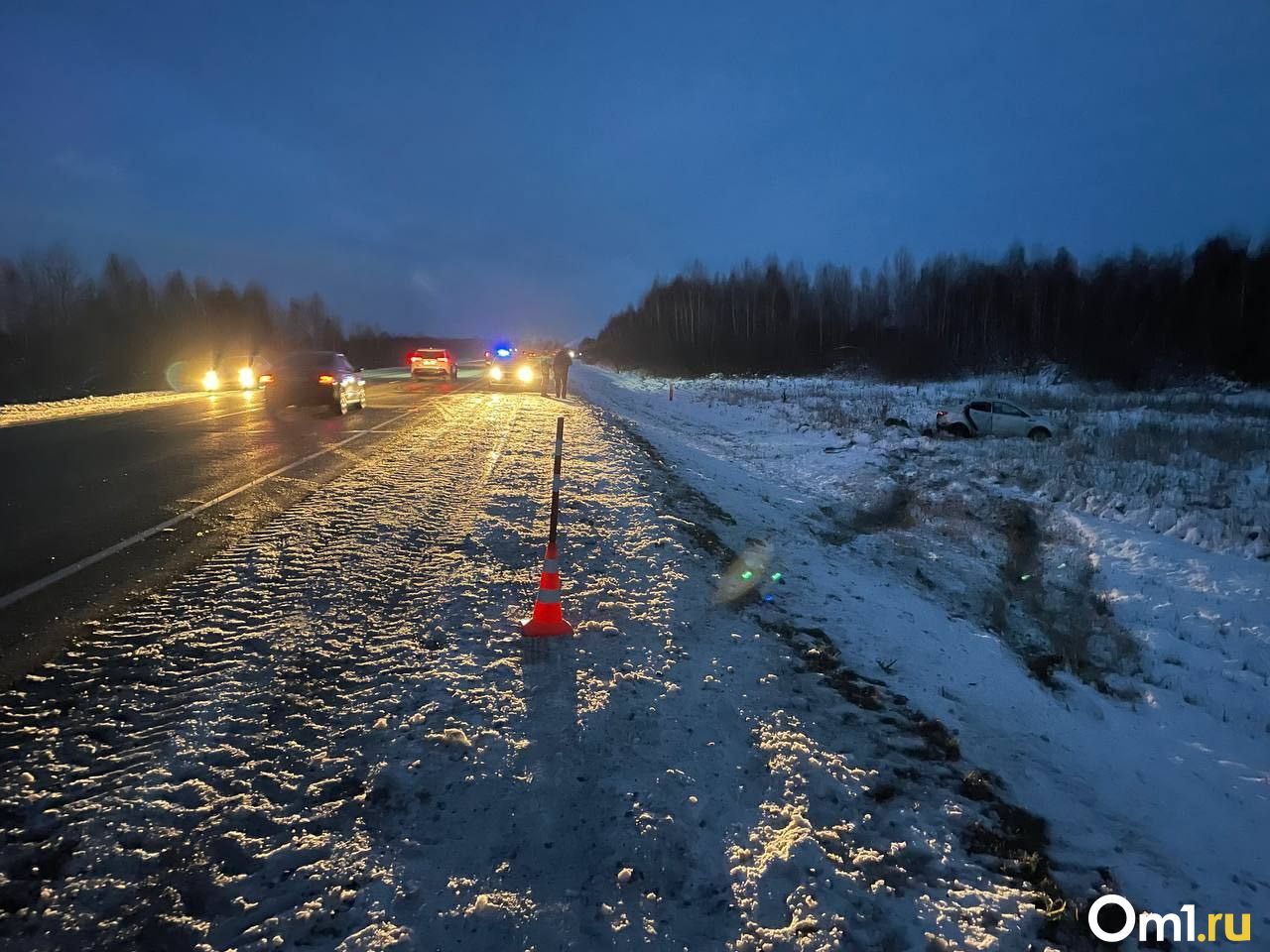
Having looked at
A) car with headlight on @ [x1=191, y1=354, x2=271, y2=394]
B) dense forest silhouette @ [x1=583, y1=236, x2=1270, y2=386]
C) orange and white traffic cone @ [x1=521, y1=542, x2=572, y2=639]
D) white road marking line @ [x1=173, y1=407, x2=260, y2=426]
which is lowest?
orange and white traffic cone @ [x1=521, y1=542, x2=572, y2=639]

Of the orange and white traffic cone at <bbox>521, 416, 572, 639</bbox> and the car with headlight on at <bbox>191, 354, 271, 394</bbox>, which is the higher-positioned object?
the car with headlight on at <bbox>191, 354, 271, 394</bbox>

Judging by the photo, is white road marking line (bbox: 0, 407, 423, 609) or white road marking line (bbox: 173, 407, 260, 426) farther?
white road marking line (bbox: 173, 407, 260, 426)

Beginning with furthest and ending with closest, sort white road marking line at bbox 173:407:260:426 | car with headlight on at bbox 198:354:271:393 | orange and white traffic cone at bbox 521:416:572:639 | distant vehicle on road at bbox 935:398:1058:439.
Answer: car with headlight on at bbox 198:354:271:393
distant vehicle on road at bbox 935:398:1058:439
white road marking line at bbox 173:407:260:426
orange and white traffic cone at bbox 521:416:572:639

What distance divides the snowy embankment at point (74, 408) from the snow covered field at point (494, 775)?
49.4 ft

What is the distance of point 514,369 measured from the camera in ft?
140

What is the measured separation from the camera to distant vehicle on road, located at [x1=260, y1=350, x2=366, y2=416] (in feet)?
55.5

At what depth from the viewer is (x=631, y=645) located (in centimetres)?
481

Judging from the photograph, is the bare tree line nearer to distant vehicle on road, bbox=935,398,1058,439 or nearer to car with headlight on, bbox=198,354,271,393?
car with headlight on, bbox=198,354,271,393

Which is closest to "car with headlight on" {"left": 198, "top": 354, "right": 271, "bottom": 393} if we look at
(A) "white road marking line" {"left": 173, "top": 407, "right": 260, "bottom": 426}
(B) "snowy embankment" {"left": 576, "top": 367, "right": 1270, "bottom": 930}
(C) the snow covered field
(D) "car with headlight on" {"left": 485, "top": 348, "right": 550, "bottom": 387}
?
(D) "car with headlight on" {"left": 485, "top": 348, "right": 550, "bottom": 387}

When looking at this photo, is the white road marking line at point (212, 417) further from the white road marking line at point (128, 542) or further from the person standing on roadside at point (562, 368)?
the person standing on roadside at point (562, 368)

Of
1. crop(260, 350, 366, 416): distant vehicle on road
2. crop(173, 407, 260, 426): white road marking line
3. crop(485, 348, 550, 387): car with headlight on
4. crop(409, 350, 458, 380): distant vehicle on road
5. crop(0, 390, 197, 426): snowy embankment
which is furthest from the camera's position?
crop(485, 348, 550, 387): car with headlight on

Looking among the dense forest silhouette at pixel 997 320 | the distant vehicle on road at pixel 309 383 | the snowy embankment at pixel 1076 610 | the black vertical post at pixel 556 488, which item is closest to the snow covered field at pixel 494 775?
the snowy embankment at pixel 1076 610

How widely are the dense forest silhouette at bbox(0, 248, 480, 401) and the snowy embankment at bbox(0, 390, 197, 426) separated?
58.2 feet

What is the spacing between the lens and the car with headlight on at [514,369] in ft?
125
